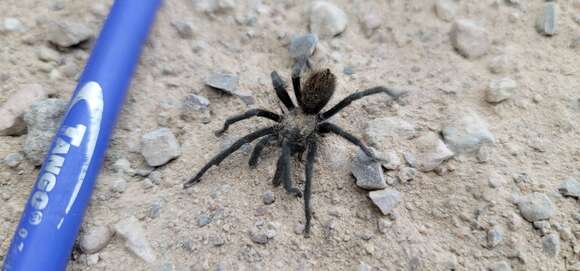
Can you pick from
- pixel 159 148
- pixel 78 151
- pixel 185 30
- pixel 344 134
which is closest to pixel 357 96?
pixel 344 134

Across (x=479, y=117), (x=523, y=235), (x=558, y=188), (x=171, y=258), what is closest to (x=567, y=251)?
(x=523, y=235)

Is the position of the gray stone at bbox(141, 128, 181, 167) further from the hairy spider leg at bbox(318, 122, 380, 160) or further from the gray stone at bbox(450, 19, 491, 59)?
the gray stone at bbox(450, 19, 491, 59)

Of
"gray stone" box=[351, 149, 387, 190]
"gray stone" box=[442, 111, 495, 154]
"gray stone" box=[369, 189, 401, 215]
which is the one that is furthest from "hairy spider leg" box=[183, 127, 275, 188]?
"gray stone" box=[442, 111, 495, 154]

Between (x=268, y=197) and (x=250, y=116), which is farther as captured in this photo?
(x=250, y=116)

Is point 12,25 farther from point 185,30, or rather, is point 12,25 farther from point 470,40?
point 470,40

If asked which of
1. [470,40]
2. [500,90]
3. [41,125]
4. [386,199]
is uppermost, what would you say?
[41,125]

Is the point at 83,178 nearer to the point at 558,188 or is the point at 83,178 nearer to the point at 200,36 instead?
the point at 200,36
